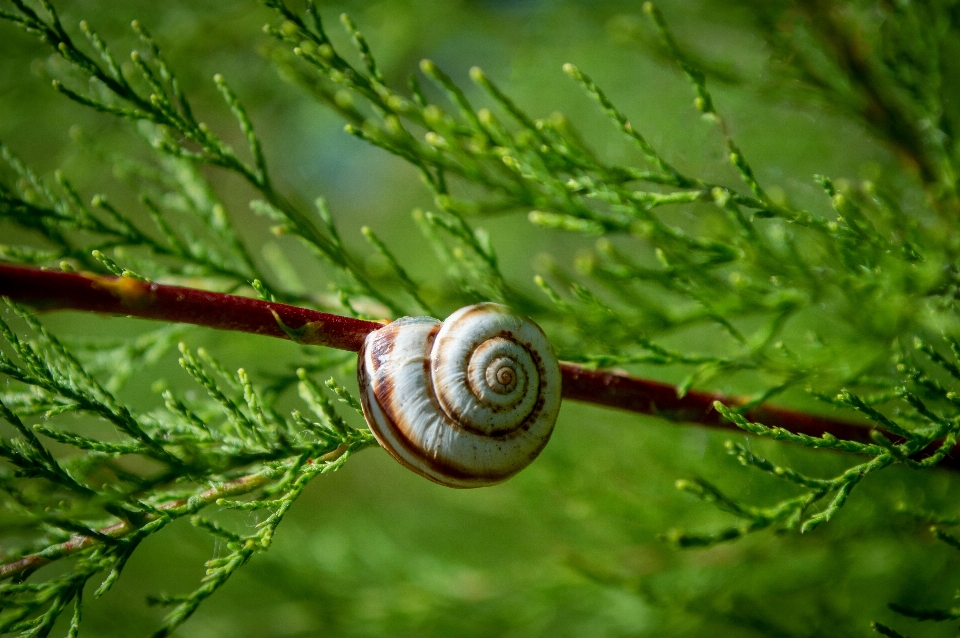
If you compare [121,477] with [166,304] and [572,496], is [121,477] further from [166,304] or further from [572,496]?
[572,496]

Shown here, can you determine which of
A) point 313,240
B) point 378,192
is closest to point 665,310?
point 313,240

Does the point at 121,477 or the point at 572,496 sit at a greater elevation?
the point at 121,477

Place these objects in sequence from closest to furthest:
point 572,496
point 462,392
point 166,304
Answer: point 166,304, point 462,392, point 572,496

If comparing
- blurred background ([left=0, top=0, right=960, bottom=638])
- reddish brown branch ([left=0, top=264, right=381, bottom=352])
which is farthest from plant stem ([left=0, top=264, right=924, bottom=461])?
blurred background ([left=0, top=0, right=960, bottom=638])

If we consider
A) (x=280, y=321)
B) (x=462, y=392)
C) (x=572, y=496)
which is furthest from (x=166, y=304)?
(x=572, y=496)

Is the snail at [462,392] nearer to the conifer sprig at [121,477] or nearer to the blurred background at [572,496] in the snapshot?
the conifer sprig at [121,477]

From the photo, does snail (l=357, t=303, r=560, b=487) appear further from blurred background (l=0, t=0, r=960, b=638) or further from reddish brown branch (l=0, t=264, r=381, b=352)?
blurred background (l=0, t=0, r=960, b=638)
